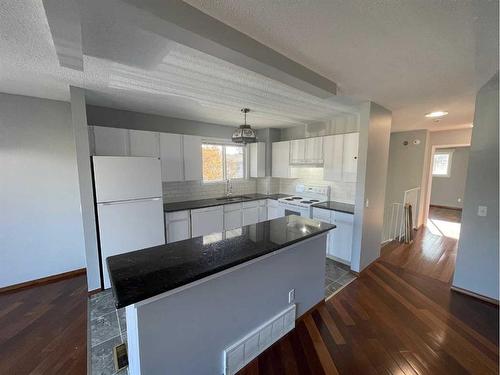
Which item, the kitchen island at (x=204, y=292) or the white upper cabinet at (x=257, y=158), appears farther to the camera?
the white upper cabinet at (x=257, y=158)

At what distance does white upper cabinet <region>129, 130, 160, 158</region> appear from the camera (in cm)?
318

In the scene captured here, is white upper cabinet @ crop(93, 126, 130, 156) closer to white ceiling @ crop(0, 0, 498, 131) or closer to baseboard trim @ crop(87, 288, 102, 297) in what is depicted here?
white ceiling @ crop(0, 0, 498, 131)

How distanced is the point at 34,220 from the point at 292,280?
11.5 ft

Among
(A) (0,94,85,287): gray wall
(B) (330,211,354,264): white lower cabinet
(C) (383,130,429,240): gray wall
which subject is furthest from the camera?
(C) (383,130,429,240): gray wall

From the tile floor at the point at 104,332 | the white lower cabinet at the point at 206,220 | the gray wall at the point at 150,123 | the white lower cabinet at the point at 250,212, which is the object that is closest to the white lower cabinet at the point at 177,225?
the white lower cabinet at the point at 206,220

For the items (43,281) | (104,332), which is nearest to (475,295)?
(104,332)

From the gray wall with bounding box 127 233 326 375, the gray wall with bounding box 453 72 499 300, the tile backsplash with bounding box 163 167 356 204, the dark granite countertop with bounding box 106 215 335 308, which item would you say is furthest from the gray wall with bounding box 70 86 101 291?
the gray wall with bounding box 453 72 499 300

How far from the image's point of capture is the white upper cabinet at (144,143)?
318 cm

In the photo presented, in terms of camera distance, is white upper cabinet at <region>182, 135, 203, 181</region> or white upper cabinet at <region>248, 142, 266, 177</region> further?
white upper cabinet at <region>248, 142, 266, 177</region>

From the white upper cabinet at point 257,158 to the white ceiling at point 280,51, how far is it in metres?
1.80

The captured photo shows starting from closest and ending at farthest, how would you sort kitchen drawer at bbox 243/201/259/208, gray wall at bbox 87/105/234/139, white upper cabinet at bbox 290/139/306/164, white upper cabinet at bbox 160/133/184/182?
1. gray wall at bbox 87/105/234/139
2. white upper cabinet at bbox 160/133/184/182
3. white upper cabinet at bbox 290/139/306/164
4. kitchen drawer at bbox 243/201/259/208

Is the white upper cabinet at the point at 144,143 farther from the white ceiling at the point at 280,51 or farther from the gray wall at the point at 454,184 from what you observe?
the gray wall at the point at 454,184

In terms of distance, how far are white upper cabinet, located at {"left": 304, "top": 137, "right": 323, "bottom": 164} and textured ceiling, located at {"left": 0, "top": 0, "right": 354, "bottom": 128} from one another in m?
0.58

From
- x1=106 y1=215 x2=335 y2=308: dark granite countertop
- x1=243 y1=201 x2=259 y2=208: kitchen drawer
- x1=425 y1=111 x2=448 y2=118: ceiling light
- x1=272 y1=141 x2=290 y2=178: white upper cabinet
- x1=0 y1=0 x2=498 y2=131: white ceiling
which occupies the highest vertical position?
x1=0 y1=0 x2=498 y2=131: white ceiling
